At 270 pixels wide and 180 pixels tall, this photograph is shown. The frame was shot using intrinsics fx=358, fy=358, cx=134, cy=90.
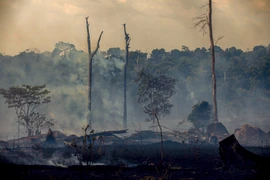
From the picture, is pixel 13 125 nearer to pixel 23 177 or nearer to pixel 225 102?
pixel 225 102

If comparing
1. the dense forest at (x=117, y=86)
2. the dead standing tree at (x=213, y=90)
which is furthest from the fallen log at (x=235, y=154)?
the dense forest at (x=117, y=86)

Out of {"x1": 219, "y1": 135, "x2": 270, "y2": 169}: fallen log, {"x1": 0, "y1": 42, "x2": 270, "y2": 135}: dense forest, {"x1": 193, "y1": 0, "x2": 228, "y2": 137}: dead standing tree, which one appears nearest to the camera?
{"x1": 219, "y1": 135, "x2": 270, "y2": 169}: fallen log

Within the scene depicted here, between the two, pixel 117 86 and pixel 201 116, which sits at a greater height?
pixel 117 86

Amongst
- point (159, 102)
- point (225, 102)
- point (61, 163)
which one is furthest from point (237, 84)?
point (61, 163)

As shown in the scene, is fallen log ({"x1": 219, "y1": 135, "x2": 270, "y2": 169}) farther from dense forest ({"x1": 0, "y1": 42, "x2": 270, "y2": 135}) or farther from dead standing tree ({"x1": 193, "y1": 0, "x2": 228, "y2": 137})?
dense forest ({"x1": 0, "y1": 42, "x2": 270, "y2": 135})

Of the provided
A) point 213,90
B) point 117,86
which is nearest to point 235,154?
point 213,90

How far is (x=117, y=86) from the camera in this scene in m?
62.6

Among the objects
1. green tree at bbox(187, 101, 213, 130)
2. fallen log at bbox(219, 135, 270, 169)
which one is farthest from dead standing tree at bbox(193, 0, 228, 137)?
fallen log at bbox(219, 135, 270, 169)

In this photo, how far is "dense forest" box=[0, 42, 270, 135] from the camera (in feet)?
193

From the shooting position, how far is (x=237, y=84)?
62844mm

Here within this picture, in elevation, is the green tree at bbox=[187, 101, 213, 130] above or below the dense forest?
below

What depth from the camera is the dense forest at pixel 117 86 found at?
58906mm

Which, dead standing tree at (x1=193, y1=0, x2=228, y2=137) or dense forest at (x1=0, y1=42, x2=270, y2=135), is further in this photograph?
dense forest at (x1=0, y1=42, x2=270, y2=135)

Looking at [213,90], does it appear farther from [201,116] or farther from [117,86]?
[117,86]
